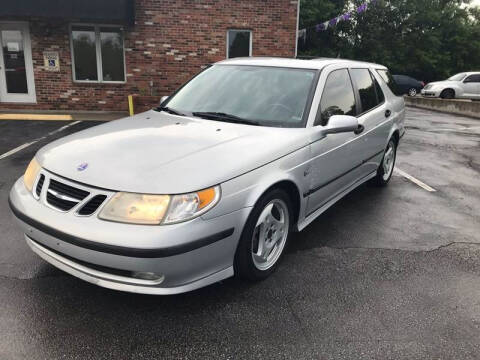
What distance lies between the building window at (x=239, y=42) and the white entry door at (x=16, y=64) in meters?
5.84

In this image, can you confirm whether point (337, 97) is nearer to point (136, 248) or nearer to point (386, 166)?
point (386, 166)

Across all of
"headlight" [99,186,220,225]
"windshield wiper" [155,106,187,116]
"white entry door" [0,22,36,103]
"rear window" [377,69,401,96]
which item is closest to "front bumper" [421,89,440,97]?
"rear window" [377,69,401,96]

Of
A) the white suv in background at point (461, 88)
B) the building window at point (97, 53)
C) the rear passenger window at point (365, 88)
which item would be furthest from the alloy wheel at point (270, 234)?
the white suv in background at point (461, 88)

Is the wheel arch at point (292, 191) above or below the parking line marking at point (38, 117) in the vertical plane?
above

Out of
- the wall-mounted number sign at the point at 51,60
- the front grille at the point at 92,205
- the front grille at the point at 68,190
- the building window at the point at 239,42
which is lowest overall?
the front grille at the point at 92,205

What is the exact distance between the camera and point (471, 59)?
1660 inches

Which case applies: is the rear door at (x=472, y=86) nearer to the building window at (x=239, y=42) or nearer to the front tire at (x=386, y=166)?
the building window at (x=239, y=42)

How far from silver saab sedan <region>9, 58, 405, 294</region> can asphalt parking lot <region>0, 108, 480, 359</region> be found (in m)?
0.28

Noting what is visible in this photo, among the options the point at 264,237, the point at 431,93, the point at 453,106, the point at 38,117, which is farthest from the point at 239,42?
the point at 431,93

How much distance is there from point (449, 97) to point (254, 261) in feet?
78.2

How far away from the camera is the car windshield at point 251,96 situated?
368cm

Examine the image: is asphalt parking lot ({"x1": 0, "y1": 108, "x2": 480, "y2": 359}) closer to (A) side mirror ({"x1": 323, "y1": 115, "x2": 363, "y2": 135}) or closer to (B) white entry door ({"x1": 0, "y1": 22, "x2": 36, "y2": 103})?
(A) side mirror ({"x1": 323, "y1": 115, "x2": 363, "y2": 135})

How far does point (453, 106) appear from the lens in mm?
18594

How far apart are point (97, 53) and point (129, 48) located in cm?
97
